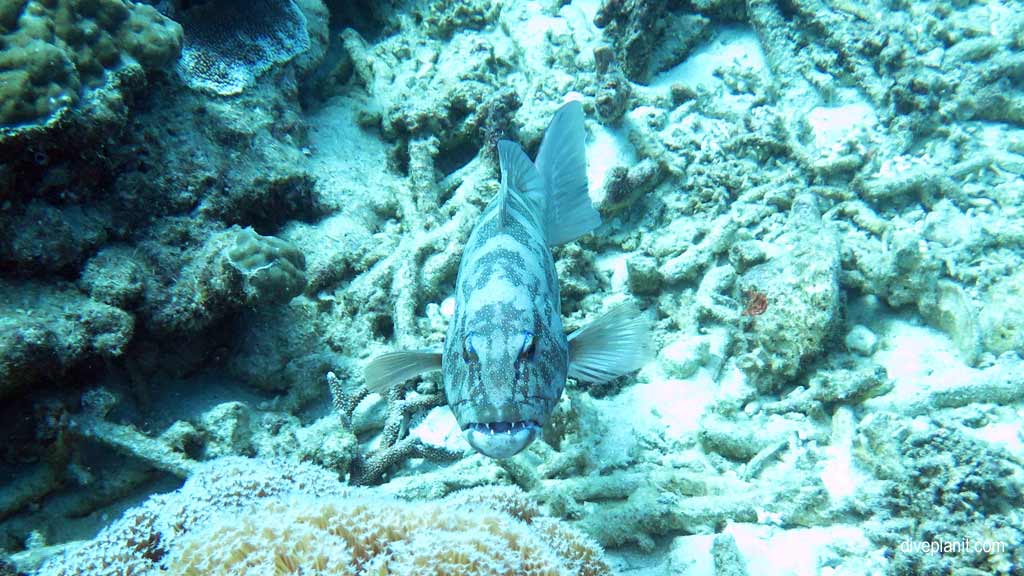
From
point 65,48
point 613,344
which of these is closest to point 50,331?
point 65,48

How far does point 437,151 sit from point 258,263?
2888 mm

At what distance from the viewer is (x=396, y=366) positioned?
10.6 ft

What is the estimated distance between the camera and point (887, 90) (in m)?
5.21

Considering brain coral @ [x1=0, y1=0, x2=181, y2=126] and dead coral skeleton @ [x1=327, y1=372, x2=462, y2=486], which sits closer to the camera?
brain coral @ [x1=0, y1=0, x2=181, y2=126]

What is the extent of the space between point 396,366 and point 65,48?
133 inches

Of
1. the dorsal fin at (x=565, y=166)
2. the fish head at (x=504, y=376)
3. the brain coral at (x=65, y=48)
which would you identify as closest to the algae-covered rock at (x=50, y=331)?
the brain coral at (x=65, y=48)

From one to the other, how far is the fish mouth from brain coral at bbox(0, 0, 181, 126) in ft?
12.0

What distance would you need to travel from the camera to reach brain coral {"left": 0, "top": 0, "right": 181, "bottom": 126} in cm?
320

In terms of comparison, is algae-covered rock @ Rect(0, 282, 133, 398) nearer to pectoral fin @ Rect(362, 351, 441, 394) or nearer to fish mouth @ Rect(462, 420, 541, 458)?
pectoral fin @ Rect(362, 351, 441, 394)

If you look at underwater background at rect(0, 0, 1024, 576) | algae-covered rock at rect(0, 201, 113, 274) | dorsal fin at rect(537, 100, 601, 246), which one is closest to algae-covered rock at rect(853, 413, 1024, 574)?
underwater background at rect(0, 0, 1024, 576)

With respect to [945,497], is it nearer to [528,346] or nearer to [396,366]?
[528,346]

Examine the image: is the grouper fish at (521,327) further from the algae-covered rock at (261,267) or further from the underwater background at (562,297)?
the algae-covered rock at (261,267)

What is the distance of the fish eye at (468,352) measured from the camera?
261 cm

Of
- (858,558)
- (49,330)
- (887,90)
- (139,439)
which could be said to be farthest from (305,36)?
(858,558)
